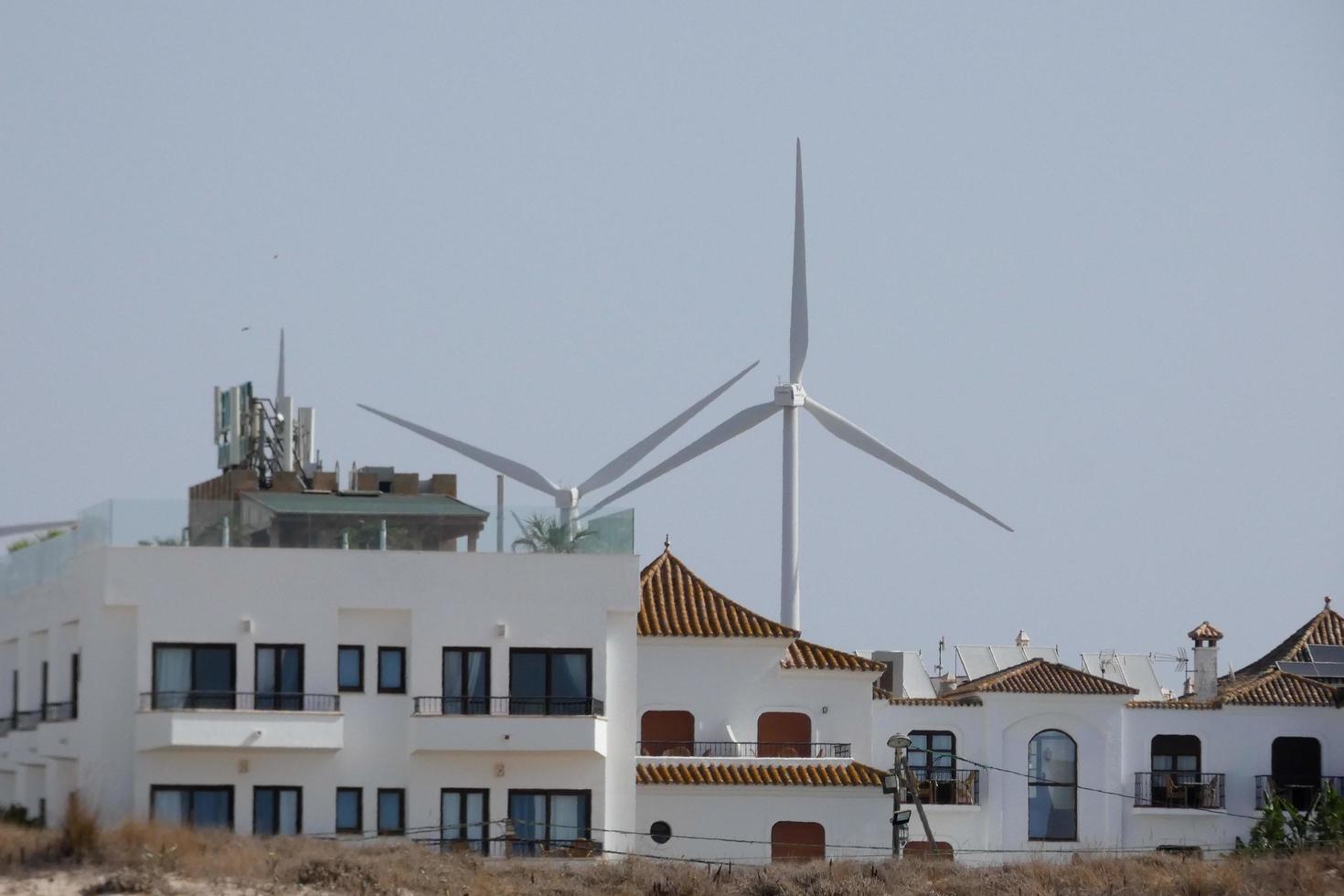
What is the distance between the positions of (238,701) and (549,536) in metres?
8.99

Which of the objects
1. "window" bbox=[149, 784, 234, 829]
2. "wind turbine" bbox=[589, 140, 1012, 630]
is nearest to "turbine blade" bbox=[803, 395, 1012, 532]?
"wind turbine" bbox=[589, 140, 1012, 630]

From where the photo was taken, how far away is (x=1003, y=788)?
7888 cm

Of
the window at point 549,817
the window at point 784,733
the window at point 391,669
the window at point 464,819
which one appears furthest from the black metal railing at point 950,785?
the window at point 391,669

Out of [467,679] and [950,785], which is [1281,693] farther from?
[467,679]

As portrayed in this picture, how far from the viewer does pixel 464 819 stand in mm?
58094

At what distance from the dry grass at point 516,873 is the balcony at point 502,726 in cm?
289

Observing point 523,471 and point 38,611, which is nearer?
point 38,611

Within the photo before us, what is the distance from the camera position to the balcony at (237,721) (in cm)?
5572

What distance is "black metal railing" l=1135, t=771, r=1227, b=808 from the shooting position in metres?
80.0

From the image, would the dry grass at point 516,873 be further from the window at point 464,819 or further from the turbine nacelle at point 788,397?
the turbine nacelle at point 788,397

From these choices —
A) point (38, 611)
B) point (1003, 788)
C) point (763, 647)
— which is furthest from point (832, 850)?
point (38, 611)

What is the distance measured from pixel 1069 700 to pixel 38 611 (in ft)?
114

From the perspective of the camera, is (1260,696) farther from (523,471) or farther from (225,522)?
(225,522)

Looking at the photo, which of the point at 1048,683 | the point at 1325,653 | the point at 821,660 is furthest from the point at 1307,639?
the point at 821,660
